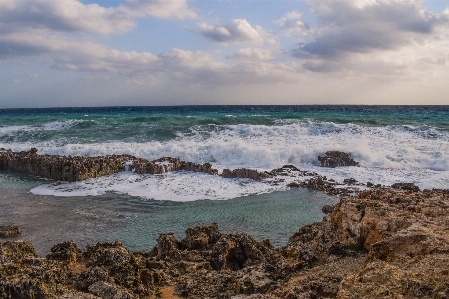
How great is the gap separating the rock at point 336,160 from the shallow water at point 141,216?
4621 mm

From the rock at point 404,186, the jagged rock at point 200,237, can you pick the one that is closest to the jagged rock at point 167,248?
the jagged rock at point 200,237

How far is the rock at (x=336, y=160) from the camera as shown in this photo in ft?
50.8

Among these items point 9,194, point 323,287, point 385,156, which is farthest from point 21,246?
point 385,156

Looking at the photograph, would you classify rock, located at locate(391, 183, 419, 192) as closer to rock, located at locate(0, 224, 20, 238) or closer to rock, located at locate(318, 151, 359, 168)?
rock, located at locate(318, 151, 359, 168)

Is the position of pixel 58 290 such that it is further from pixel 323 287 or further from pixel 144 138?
pixel 144 138

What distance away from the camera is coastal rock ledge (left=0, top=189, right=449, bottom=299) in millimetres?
2873

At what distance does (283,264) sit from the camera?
460cm

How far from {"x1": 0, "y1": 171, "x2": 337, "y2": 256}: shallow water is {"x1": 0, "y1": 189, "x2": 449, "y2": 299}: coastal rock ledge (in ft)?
4.73

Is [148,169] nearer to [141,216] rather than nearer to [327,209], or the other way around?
[141,216]

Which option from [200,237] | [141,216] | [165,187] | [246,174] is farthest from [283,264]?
[246,174]

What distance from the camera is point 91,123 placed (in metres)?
33.2

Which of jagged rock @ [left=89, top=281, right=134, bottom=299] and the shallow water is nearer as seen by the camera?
jagged rock @ [left=89, top=281, right=134, bottom=299]

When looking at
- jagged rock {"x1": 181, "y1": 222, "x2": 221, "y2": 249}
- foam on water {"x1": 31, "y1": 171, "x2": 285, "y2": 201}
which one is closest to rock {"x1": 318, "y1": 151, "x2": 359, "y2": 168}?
foam on water {"x1": 31, "y1": 171, "x2": 285, "y2": 201}

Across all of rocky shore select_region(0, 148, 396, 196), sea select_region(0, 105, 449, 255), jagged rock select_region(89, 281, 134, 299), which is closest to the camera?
jagged rock select_region(89, 281, 134, 299)
